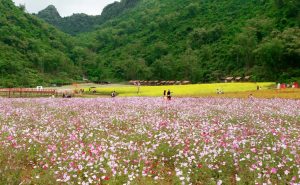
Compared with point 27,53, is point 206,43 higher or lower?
higher

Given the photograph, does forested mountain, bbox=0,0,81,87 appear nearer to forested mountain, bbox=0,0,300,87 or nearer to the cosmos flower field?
forested mountain, bbox=0,0,300,87

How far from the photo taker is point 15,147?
9281mm

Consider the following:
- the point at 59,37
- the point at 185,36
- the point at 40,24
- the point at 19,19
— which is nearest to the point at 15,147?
the point at 185,36

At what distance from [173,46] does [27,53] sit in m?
58.9

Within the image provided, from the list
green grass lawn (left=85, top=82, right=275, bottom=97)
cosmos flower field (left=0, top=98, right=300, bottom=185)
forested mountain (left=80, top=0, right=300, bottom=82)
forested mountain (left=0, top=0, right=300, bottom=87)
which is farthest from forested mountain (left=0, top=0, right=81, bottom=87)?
cosmos flower field (left=0, top=98, right=300, bottom=185)

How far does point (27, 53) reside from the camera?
12900 centimetres

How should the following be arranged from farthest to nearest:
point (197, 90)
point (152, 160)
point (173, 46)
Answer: point (173, 46), point (197, 90), point (152, 160)

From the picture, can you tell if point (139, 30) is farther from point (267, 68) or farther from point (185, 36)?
point (267, 68)

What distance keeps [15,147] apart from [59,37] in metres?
176

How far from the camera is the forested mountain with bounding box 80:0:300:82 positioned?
8075 cm

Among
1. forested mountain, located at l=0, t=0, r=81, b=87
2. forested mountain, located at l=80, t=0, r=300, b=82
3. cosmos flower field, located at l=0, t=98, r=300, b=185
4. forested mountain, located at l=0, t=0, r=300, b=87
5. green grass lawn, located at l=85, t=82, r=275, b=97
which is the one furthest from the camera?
forested mountain, located at l=0, t=0, r=81, b=87

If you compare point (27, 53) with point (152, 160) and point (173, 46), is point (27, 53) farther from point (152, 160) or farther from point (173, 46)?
point (152, 160)

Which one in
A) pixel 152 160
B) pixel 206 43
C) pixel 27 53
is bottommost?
pixel 152 160

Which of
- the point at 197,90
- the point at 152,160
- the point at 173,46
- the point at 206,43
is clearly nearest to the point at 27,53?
the point at 173,46
